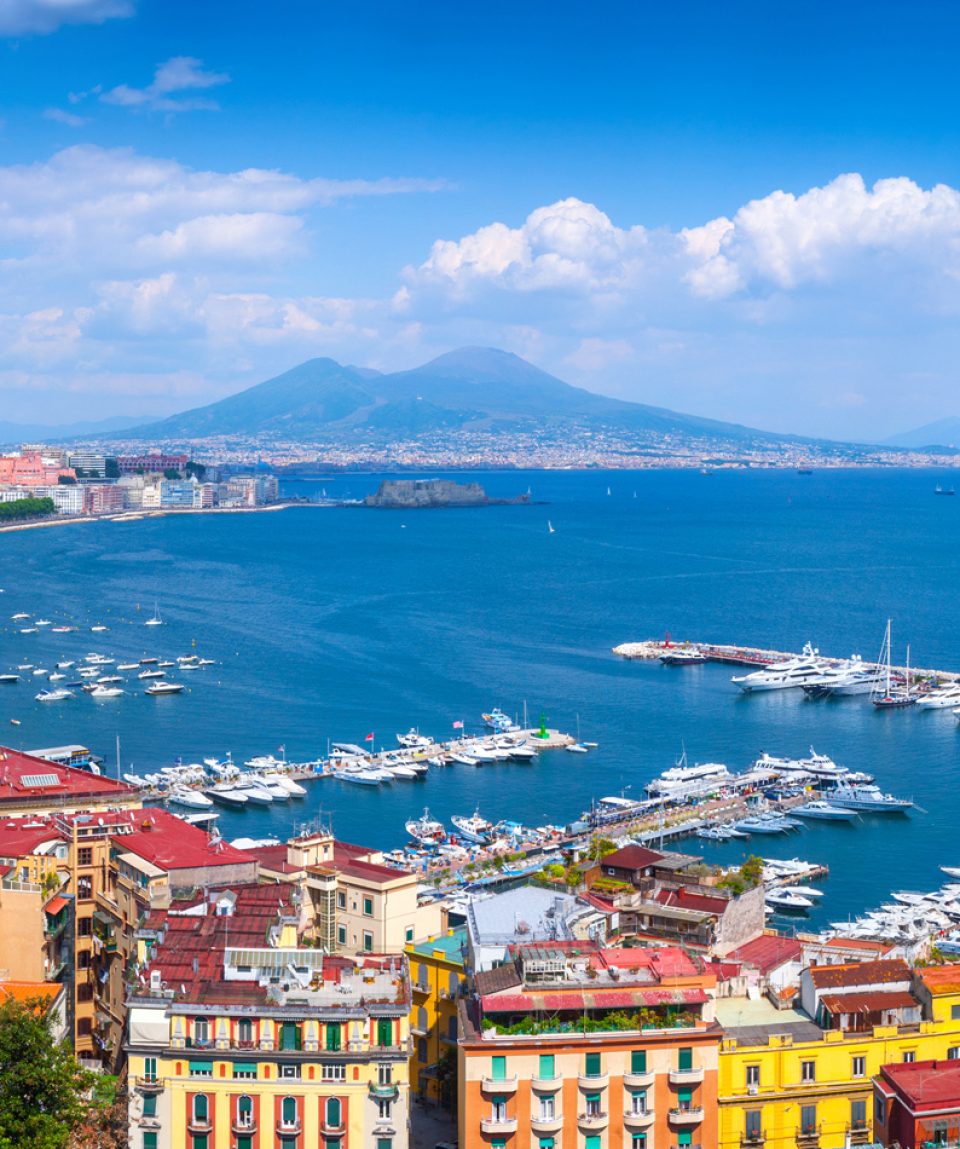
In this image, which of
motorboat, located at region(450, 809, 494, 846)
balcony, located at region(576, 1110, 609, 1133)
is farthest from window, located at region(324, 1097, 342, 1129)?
motorboat, located at region(450, 809, 494, 846)

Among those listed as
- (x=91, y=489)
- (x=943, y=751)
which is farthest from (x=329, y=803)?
(x=91, y=489)

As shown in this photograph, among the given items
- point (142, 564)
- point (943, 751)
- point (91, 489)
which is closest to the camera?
point (943, 751)

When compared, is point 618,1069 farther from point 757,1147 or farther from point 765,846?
point 765,846

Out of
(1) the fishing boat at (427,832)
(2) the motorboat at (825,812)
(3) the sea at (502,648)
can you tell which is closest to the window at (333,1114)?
(3) the sea at (502,648)

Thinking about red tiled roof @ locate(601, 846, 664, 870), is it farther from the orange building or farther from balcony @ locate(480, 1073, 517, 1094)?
balcony @ locate(480, 1073, 517, 1094)

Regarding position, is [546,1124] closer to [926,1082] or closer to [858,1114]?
[858,1114]

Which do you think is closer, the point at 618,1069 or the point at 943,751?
the point at 618,1069
